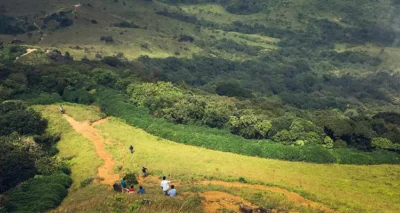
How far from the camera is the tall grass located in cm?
4566

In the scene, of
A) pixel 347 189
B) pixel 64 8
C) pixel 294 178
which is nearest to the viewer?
pixel 347 189

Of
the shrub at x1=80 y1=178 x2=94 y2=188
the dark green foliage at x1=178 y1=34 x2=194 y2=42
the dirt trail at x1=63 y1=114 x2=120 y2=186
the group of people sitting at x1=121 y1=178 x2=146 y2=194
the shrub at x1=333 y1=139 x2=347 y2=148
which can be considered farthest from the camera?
the dark green foliage at x1=178 y1=34 x2=194 y2=42

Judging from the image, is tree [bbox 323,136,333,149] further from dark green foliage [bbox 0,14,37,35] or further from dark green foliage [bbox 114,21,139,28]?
dark green foliage [bbox 114,21,139,28]

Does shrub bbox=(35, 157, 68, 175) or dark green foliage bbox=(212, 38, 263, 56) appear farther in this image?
dark green foliage bbox=(212, 38, 263, 56)

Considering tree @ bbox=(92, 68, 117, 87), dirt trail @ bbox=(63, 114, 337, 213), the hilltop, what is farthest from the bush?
dirt trail @ bbox=(63, 114, 337, 213)

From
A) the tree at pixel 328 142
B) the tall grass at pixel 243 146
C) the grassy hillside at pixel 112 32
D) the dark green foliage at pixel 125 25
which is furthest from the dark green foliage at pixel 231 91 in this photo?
the dark green foliage at pixel 125 25

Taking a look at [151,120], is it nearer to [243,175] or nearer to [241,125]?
[241,125]

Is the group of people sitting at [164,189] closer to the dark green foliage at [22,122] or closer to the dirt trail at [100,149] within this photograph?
the dirt trail at [100,149]

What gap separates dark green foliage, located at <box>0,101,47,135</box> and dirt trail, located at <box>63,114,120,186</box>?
409 cm

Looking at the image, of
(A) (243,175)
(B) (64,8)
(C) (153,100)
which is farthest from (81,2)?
(A) (243,175)

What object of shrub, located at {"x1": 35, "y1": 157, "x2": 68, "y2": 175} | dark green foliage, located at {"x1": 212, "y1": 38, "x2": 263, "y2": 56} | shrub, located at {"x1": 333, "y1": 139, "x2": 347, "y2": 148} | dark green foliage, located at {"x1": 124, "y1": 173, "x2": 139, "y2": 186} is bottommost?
dark green foliage, located at {"x1": 212, "y1": 38, "x2": 263, "y2": 56}

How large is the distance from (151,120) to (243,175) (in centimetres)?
2187

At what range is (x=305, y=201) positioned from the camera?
111ft

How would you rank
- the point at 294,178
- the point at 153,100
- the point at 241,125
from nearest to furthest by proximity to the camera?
the point at 294,178 → the point at 241,125 → the point at 153,100
